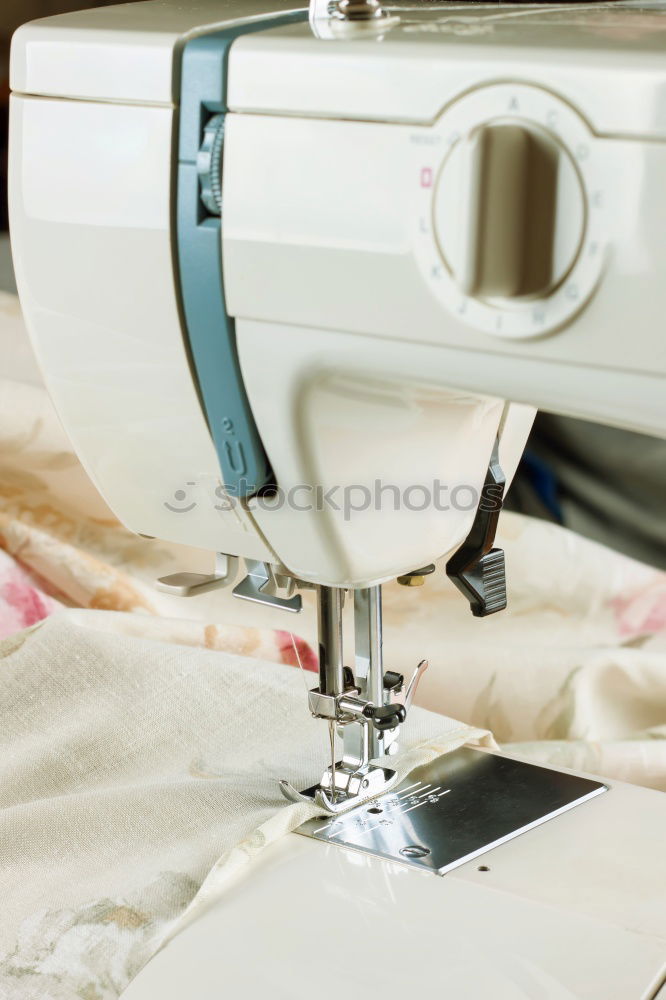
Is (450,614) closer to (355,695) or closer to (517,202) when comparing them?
(355,695)

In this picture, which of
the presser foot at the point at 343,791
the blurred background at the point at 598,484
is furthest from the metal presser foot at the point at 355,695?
the blurred background at the point at 598,484

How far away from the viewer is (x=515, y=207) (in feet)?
1.68

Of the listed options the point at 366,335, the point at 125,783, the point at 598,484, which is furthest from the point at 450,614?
the point at 366,335

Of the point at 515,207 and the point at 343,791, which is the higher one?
the point at 515,207

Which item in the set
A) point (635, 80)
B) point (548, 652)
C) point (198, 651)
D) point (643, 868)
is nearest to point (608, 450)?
point (548, 652)

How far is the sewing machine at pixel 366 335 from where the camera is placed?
0.52 m

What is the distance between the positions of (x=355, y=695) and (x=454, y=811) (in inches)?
3.6

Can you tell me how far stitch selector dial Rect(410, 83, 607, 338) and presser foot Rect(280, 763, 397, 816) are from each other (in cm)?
36

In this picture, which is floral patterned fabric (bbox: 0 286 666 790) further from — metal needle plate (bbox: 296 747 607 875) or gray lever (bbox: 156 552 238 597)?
gray lever (bbox: 156 552 238 597)

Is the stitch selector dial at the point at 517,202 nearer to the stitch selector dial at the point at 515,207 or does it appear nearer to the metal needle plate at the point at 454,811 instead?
the stitch selector dial at the point at 515,207

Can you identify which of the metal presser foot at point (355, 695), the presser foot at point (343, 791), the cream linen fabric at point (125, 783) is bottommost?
the cream linen fabric at point (125, 783)

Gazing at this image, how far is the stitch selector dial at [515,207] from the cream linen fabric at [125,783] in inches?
14.7

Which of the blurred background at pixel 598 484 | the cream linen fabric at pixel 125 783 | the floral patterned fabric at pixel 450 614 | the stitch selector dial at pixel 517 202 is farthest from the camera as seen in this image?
the blurred background at pixel 598 484

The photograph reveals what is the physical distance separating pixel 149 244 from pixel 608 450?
119 cm
